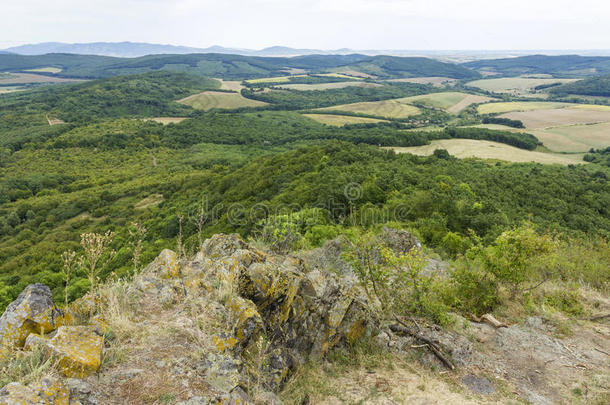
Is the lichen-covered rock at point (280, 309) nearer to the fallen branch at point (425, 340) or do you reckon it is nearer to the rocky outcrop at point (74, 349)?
the fallen branch at point (425, 340)

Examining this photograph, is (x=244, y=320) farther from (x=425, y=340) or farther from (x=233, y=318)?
(x=425, y=340)

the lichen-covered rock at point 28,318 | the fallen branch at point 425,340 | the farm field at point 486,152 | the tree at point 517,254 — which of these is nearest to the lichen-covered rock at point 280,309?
the fallen branch at point 425,340

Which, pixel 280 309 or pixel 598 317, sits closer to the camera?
pixel 280 309

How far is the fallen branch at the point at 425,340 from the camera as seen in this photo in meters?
10.5

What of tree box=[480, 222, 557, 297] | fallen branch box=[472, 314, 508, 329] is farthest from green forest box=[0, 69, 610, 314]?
fallen branch box=[472, 314, 508, 329]

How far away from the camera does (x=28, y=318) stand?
6684 millimetres

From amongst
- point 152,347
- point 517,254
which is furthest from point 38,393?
point 517,254

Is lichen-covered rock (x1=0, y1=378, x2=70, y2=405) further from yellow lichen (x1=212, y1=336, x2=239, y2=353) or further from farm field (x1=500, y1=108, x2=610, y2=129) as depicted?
farm field (x1=500, y1=108, x2=610, y2=129)

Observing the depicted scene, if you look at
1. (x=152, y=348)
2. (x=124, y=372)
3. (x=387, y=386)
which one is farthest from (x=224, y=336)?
(x=387, y=386)

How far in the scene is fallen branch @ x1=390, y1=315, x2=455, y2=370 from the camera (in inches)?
414

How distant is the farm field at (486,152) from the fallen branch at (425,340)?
83.8 m

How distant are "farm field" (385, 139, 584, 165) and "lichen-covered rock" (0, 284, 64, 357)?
9104 centimetres

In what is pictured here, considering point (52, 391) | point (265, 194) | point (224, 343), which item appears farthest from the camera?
point (265, 194)

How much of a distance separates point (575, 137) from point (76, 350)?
166 meters
